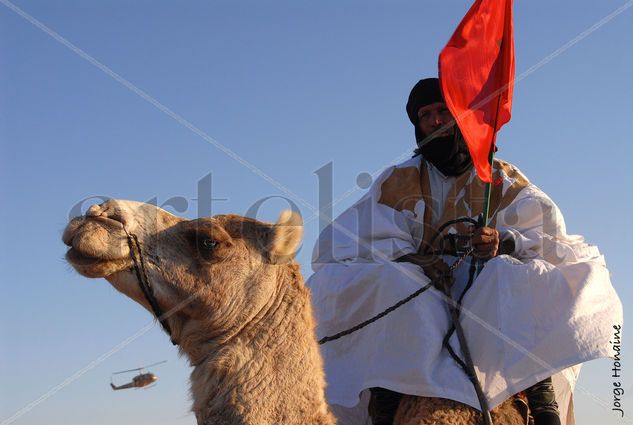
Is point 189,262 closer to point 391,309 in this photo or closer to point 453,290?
point 391,309

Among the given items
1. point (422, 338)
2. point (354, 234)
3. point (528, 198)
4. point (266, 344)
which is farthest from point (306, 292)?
point (528, 198)

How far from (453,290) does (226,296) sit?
2069 millimetres

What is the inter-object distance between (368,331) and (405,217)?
0.96 meters

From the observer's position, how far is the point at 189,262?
14.2 feet

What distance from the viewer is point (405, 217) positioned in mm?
6289

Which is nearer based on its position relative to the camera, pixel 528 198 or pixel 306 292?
pixel 306 292

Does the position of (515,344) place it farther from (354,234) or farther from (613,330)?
(354,234)

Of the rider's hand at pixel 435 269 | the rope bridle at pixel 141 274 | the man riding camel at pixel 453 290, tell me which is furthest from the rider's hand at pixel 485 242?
the rope bridle at pixel 141 274

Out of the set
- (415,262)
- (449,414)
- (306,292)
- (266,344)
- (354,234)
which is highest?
(354,234)

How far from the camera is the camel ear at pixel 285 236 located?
176 inches

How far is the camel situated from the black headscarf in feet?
7.33

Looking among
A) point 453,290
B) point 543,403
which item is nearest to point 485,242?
point 453,290

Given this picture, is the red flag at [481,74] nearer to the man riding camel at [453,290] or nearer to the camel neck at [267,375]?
the man riding camel at [453,290]

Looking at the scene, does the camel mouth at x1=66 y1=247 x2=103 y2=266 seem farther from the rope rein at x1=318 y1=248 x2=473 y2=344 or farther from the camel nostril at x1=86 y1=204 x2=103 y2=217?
the rope rein at x1=318 y1=248 x2=473 y2=344
